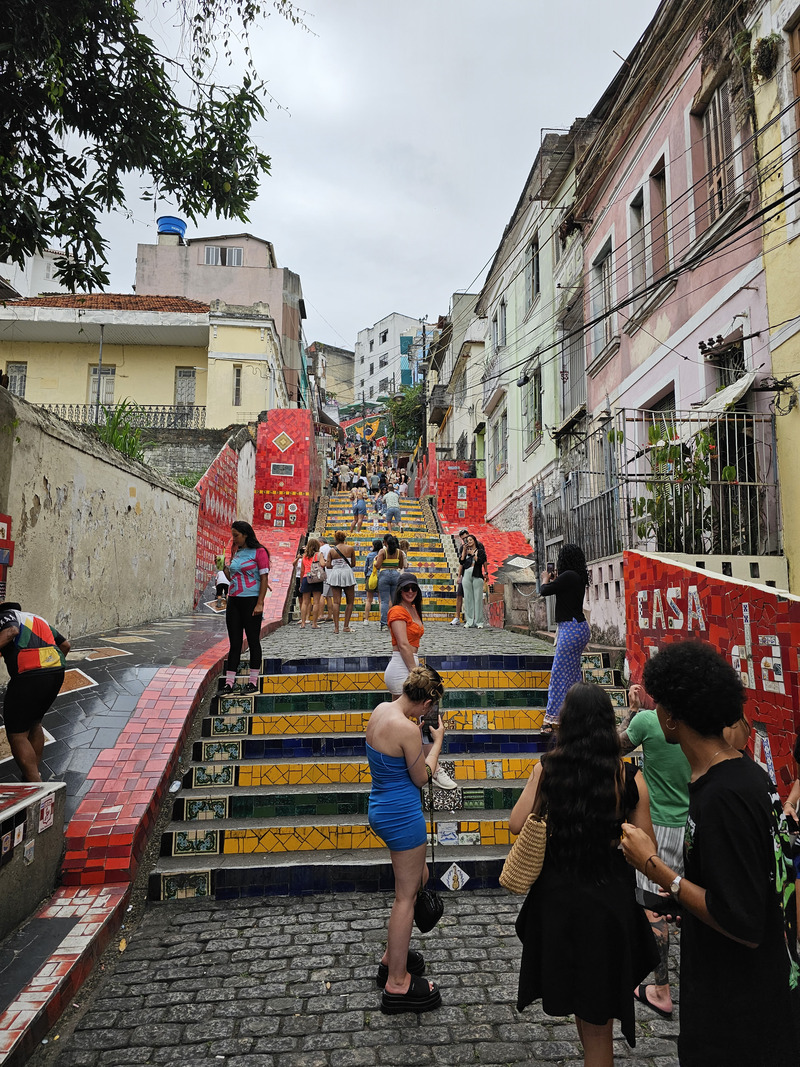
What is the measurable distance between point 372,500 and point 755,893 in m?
25.5

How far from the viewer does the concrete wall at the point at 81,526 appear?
23.6 ft

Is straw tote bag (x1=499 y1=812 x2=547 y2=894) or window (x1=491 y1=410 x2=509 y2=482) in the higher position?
window (x1=491 y1=410 x2=509 y2=482)

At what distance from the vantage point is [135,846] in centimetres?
465

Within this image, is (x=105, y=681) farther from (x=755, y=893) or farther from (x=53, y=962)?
(x=755, y=893)

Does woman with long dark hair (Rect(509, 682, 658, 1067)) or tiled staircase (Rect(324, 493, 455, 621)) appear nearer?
woman with long dark hair (Rect(509, 682, 658, 1067))

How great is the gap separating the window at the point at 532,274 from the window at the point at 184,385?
1356 cm

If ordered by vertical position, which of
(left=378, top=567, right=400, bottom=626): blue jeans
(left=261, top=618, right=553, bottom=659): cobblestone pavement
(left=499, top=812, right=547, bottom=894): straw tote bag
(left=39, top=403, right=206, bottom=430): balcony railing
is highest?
(left=39, top=403, right=206, bottom=430): balcony railing

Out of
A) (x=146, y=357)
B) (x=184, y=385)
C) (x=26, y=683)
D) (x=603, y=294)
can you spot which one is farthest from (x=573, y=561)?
(x=146, y=357)

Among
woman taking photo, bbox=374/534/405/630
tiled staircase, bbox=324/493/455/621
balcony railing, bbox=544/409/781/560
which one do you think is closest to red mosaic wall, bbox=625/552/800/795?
balcony railing, bbox=544/409/781/560

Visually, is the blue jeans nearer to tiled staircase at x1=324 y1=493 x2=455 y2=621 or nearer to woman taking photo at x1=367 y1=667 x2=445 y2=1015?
tiled staircase at x1=324 y1=493 x2=455 y2=621

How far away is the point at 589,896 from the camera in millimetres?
2357

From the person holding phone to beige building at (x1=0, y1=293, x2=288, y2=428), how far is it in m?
24.7

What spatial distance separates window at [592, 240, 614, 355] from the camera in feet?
40.4

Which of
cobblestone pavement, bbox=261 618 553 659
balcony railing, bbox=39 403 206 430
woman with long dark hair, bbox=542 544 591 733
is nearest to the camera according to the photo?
woman with long dark hair, bbox=542 544 591 733
